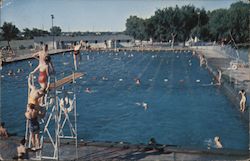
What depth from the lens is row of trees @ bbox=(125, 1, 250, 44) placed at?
71250mm

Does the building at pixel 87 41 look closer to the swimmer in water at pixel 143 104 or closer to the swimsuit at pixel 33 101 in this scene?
the swimmer in water at pixel 143 104

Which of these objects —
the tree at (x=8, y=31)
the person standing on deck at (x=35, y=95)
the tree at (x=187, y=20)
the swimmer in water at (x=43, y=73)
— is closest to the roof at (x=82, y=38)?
the tree at (x=8, y=31)

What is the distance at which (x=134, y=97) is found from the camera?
77.5ft

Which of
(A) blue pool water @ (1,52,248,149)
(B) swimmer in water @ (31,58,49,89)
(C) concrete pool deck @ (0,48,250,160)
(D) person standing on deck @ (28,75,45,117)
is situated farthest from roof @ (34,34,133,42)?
(B) swimmer in water @ (31,58,49,89)

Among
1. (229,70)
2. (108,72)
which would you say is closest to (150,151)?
(229,70)

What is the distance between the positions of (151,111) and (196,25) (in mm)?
61069

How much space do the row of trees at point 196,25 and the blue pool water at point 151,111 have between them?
42.8 metres

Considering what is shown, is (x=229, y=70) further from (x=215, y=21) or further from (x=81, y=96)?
(x=215, y=21)

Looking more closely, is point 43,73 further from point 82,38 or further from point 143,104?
point 82,38

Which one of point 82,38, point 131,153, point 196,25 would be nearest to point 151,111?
point 131,153

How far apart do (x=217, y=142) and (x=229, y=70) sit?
1925cm

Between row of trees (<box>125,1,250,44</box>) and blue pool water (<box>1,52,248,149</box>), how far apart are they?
140 feet

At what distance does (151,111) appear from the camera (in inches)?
785

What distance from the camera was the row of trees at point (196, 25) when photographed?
234 feet
